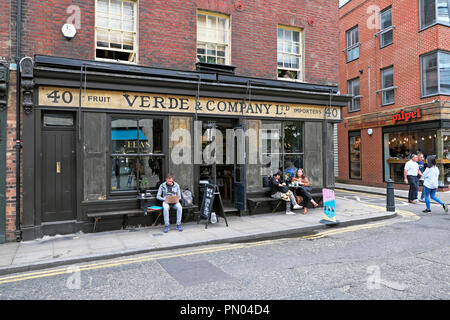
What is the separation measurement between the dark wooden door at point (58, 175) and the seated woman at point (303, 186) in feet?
22.7

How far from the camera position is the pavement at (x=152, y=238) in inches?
236

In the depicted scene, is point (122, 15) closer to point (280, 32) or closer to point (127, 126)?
point (127, 126)

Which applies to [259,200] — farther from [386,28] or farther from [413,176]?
[386,28]

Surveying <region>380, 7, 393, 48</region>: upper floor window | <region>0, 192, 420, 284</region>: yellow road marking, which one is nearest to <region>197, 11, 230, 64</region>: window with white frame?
<region>0, 192, 420, 284</region>: yellow road marking

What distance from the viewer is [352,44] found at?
68.3 ft

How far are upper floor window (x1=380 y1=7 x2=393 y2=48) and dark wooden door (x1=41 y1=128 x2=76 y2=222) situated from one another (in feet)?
57.5

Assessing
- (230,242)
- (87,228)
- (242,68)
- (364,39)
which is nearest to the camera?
(230,242)

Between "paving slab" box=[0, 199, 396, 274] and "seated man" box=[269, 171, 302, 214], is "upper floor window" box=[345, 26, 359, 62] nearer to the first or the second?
"paving slab" box=[0, 199, 396, 274]

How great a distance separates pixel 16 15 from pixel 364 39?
61.3 feet

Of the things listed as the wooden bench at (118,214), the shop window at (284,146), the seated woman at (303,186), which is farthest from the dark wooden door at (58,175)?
the seated woman at (303,186)

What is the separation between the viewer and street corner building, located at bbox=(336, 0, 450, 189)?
49.7 feet

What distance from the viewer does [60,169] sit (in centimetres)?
799

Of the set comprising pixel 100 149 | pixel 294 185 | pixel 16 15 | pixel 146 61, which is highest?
pixel 16 15

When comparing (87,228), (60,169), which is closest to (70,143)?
(60,169)
